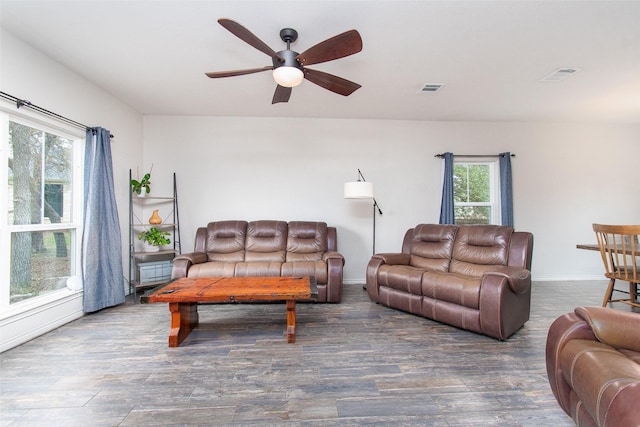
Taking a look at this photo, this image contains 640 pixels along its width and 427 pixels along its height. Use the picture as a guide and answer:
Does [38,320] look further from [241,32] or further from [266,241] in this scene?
[241,32]

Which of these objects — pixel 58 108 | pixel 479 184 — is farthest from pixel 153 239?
pixel 479 184

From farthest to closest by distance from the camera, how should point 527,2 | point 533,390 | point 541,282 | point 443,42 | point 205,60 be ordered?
point 541,282
point 205,60
point 443,42
point 527,2
point 533,390

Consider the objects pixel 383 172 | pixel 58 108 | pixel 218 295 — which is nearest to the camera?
pixel 218 295

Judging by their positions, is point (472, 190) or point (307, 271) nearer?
point (307, 271)

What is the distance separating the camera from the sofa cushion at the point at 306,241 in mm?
3713

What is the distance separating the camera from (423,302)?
9.05 feet

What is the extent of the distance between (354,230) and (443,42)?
269 centimetres

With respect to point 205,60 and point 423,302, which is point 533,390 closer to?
point 423,302

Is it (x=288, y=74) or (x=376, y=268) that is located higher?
(x=288, y=74)

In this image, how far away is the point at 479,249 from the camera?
2.98m

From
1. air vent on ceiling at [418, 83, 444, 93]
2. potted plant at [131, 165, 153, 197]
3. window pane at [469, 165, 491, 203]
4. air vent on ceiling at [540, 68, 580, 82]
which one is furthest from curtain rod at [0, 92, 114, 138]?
window pane at [469, 165, 491, 203]

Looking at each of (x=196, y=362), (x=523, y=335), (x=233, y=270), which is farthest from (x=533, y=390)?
(x=233, y=270)

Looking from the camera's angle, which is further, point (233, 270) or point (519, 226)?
point (519, 226)

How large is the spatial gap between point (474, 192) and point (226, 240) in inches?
156
